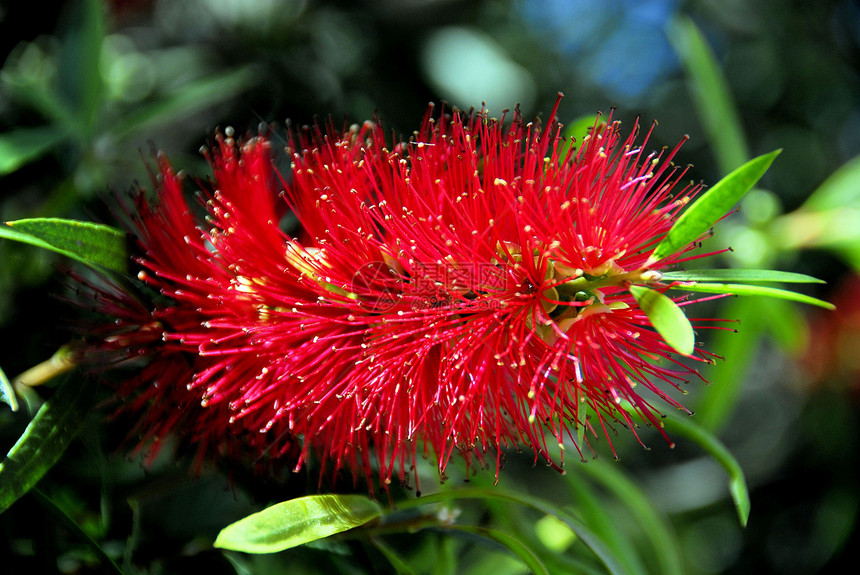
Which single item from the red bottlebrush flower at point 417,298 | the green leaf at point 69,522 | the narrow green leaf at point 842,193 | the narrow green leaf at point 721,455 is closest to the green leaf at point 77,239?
the red bottlebrush flower at point 417,298

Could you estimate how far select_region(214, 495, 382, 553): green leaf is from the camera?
2.15ft

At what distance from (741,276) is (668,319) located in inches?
3.9

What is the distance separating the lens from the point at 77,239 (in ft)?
2.43

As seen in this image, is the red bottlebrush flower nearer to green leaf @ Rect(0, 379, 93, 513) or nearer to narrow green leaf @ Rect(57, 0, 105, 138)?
green leaf @ Rect(0, 379, 93, 513)

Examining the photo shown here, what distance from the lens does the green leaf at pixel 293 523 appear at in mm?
655

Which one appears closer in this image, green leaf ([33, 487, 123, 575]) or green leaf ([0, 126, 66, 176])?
green leaf ([33, 487, 123, 575])

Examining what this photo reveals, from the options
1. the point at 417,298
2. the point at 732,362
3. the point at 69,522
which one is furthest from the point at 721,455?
the point at 69,522

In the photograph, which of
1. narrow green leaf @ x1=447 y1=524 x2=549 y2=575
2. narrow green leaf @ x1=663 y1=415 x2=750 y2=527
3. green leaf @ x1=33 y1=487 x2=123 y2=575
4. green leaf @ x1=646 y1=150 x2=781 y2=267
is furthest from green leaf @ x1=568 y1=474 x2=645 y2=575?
green leaf @ x1=33 y1=487 x2=123 y2=575

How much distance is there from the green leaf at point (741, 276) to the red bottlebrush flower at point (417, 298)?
4 centimetres

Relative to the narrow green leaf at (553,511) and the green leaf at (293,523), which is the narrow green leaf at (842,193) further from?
the green leaf at (293,523)

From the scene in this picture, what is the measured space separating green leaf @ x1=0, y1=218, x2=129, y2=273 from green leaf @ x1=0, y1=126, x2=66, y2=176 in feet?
1.10

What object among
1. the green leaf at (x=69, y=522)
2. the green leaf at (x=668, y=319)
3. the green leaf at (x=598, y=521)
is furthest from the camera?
the green leaf at (x=598, y=521)

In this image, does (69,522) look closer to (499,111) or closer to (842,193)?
(499,111)

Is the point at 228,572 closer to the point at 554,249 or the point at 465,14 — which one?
the point at 554,249
